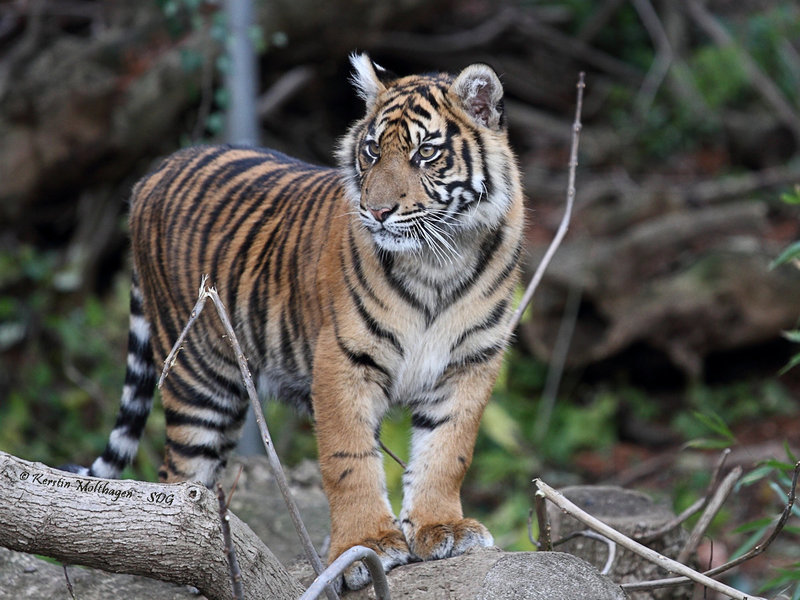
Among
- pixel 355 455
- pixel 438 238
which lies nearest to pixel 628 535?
pixel 355 455

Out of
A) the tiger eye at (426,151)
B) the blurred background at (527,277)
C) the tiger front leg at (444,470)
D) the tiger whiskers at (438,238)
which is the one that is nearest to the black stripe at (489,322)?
the tiger front leg at (444,470)

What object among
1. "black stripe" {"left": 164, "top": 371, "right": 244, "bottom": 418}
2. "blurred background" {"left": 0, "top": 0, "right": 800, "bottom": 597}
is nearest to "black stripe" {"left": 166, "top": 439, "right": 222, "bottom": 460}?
"black stripe" {"left": 164, "top": 371, "right": 244, "bottom": 418}

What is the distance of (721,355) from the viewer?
8227 mm

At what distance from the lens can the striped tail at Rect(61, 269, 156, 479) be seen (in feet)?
13.2

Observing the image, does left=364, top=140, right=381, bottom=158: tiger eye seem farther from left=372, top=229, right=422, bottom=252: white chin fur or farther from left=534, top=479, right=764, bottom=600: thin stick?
left=534, top=479, right=764, bottom=600: thin stick

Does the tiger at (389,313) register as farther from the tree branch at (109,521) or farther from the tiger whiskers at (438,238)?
the tree branch at (109,521)

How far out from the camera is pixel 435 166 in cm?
338

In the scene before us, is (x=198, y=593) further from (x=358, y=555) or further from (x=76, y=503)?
(x=358, y=555)

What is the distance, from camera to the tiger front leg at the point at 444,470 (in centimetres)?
321

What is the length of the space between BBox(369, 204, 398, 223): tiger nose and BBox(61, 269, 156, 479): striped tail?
1407 millimetres

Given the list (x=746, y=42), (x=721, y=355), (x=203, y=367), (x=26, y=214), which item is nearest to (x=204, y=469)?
(x=203, y=367)

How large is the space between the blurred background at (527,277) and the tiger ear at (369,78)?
2358 millimetres

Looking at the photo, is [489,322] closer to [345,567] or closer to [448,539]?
[448,539]

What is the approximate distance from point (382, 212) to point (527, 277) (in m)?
5.35
